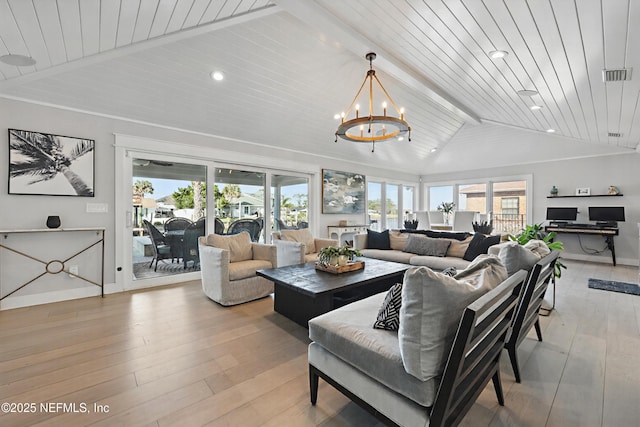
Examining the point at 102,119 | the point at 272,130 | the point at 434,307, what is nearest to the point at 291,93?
the point at 272,130

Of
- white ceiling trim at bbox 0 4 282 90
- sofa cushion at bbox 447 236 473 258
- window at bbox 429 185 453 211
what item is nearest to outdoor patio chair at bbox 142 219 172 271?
white ceiling trim at bbox 0 4 282 90

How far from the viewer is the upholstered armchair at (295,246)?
411 cm

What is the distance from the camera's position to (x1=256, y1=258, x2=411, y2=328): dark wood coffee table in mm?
2664

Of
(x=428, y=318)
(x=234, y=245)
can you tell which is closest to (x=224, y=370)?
(x=428, y=318)

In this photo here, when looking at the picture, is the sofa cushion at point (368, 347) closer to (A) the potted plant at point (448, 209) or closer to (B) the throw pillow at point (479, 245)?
(B) the throw pillow at point (479, 245)

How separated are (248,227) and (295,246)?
167 cm

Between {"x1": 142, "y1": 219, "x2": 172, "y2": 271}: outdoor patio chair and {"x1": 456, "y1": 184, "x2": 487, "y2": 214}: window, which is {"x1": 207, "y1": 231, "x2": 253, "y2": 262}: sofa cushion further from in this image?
{"x1": 456, "y1": 184, "x2": 487, "y2": 214}: window

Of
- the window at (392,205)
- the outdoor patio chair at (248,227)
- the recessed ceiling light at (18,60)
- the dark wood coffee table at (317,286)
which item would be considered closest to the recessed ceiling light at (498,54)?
the dark wood coffee table at (317,286)

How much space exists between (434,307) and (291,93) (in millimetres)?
4199

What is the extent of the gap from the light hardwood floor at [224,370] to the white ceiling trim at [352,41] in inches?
119

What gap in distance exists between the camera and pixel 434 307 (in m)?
1.15

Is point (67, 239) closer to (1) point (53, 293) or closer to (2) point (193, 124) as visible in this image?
(1) point (53, 293)

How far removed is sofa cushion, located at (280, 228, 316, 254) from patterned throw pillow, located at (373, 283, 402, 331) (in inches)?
126

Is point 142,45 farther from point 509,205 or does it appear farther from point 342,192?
point 509,205
